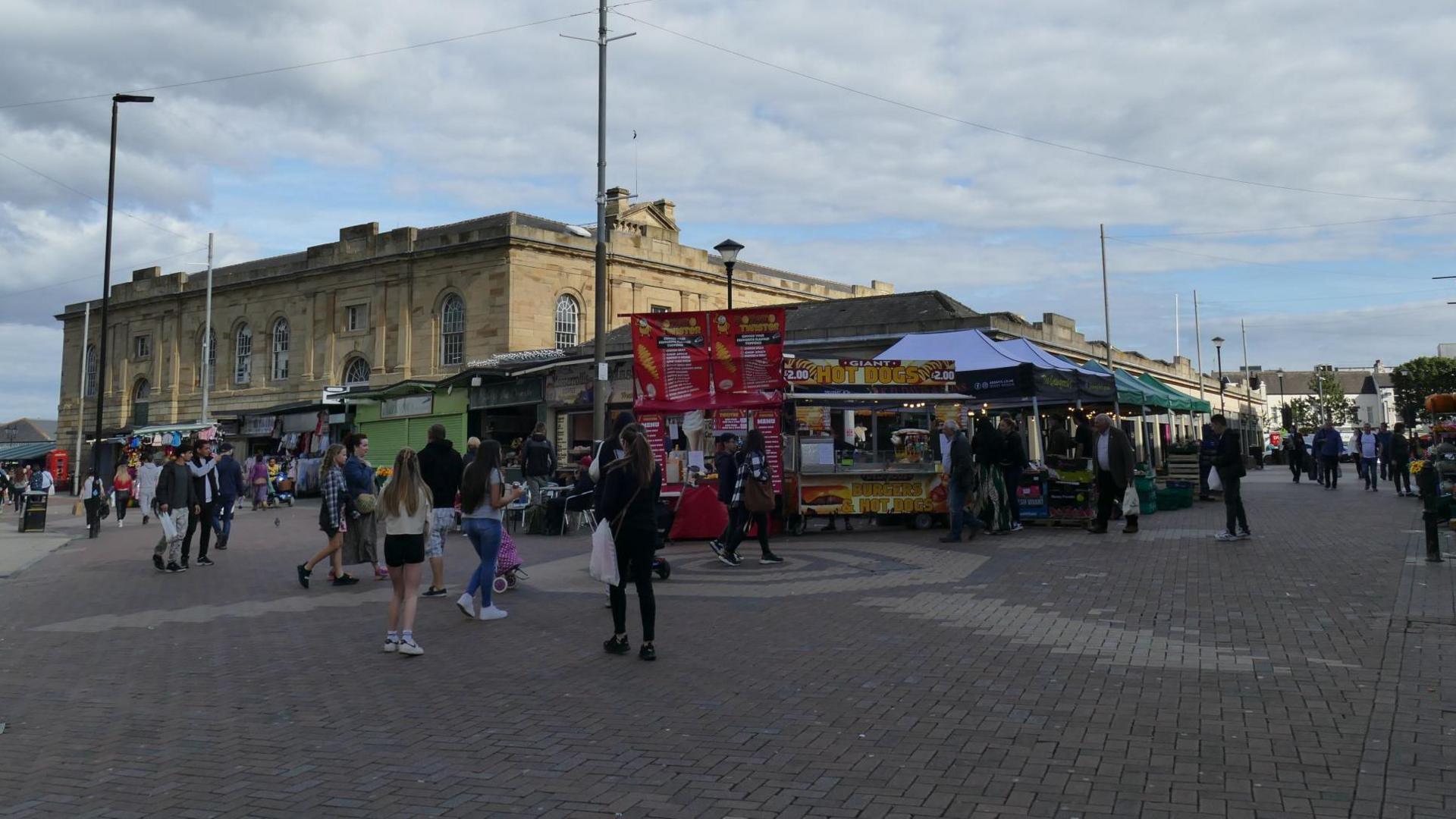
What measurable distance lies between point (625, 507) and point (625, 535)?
0.22 metres

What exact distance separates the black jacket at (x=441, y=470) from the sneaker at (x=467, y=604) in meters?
1.29

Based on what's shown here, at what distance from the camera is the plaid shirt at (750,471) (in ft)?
42.0

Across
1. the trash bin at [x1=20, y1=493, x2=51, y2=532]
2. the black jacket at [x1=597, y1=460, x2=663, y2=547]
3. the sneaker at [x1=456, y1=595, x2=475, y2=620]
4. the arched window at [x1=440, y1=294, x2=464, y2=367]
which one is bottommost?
the sneaker at [x1=456, y1=595, x2=475, y2=620]

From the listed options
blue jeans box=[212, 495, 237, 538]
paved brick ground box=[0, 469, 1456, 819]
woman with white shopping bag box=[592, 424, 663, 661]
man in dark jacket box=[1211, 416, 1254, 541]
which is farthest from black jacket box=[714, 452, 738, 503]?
blue jeans box=[212, 495, 237, 538]

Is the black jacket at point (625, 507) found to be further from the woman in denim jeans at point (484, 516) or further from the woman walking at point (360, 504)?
the woman walking at point (360, 504)

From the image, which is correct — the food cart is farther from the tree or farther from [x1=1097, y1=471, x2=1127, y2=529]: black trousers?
the tree

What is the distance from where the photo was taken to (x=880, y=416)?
1778 cm

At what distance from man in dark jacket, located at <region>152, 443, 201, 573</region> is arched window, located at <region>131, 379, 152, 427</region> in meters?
49.1

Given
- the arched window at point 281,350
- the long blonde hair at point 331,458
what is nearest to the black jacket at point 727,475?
the long blonde hair at point 331,458

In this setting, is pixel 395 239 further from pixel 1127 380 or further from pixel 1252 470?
pixel 1252 470

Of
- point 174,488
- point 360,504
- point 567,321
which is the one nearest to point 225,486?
point 174,488

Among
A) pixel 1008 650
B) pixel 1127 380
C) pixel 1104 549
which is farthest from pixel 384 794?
pixel 1127 380

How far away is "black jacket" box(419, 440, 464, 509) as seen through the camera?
1047cm

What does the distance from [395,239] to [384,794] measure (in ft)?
148
